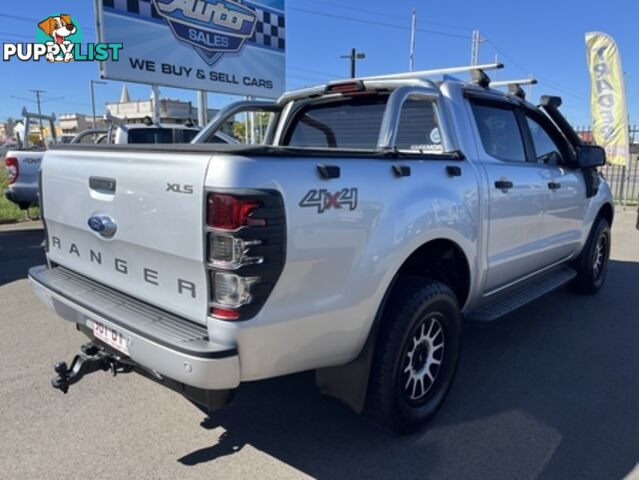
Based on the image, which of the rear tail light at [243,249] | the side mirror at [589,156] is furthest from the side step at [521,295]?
the rear tail light at [243,249]

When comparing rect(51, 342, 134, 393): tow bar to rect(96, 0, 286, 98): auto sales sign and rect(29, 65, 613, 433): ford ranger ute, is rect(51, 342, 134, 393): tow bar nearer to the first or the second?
rect(29, 65, 613, 433): ford ranger ute

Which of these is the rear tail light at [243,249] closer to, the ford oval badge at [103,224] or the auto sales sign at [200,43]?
the ford oval badge at [103,224]

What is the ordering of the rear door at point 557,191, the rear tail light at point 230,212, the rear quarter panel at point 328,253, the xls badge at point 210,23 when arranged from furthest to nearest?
the xls badge at point 210,23
the rear door at point 557,191
the rear quarter panel at point 328,253
the rear tail light at point 230,212

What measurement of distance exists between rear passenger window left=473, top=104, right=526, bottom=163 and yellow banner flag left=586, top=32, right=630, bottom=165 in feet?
33.7

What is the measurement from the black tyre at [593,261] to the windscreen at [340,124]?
114 inches

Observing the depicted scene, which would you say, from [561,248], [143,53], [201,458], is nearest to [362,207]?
[201,458]

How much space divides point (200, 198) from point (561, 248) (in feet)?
12.0

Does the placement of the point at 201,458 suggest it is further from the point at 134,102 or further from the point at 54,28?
the point at 134,102

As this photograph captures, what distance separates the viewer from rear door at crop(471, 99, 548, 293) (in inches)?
131

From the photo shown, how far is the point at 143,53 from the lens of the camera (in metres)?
10.6

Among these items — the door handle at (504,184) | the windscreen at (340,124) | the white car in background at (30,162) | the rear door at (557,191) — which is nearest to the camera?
the door handle at (504,184)

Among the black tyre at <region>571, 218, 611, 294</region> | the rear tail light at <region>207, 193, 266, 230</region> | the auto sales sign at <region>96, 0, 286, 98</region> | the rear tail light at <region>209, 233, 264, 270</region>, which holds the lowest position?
the black tyre at <region>571, 218, 611, 294</region>

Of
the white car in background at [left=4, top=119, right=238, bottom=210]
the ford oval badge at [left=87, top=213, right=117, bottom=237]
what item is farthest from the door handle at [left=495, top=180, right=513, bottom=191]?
the white car in background at [left=4, top=119, right=238, bottom=210]

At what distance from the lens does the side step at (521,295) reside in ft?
11.2
